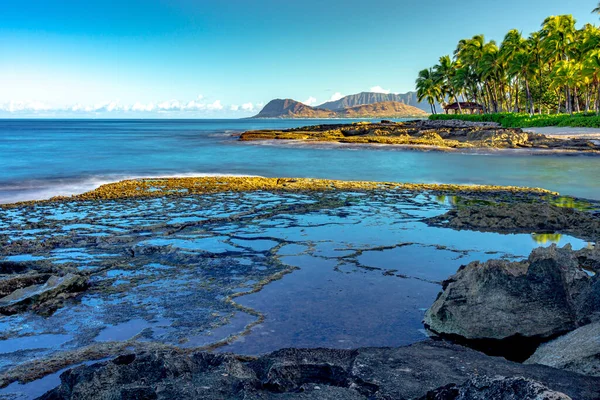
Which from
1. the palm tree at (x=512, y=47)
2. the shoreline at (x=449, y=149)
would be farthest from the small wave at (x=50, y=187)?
the palm tree at (x=512, y=47)

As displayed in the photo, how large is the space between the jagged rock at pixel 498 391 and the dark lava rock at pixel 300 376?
0.03 meters

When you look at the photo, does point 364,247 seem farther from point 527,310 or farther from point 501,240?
point 527,310

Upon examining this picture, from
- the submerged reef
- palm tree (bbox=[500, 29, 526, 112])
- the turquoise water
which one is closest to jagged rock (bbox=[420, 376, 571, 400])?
the submerged reef

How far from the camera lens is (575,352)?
406 cm

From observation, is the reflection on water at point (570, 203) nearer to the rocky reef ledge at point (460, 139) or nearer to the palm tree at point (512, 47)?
the rocky reef ledge at point (460, 139)

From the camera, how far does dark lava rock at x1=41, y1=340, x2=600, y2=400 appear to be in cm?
334

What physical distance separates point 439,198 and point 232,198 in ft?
21.7

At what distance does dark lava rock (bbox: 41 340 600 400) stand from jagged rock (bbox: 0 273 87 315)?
10.3ft

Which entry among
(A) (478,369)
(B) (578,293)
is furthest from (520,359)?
(A) (478,369)

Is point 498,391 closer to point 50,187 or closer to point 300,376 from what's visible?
point 300,376

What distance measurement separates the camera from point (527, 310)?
17.0 feet

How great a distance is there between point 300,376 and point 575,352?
2255mm

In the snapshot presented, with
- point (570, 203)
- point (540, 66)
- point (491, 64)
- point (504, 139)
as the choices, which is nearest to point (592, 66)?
point (504, 139)

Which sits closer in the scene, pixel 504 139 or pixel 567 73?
pixel 504 139
